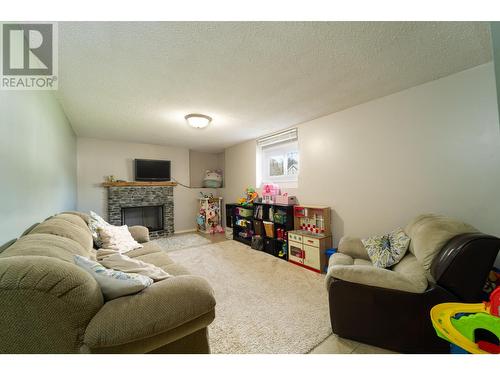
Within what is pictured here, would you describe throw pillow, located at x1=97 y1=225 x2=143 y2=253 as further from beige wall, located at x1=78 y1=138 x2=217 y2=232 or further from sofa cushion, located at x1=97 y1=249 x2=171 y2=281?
beige wall, located at x1=78 y1=138 x2=217 y2=232

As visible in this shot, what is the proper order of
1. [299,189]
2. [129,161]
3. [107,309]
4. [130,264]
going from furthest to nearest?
[129,161]
[299,189]
[130,264]
[107,309]

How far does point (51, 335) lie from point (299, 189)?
3113mm

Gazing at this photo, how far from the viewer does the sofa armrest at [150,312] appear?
2.64 feet

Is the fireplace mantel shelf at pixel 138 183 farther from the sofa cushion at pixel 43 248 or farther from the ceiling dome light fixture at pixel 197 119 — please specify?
the sofa cushion at pixel 43 248

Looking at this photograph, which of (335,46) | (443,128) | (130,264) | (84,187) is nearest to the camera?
(130,264)

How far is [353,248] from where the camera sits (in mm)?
2094

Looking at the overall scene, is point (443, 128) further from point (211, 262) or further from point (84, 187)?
point (84, 187)

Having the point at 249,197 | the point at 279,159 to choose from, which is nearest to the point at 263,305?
the point at 249,197

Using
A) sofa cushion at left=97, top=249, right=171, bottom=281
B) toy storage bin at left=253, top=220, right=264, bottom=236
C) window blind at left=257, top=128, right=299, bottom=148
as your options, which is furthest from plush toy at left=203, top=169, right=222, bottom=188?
sofa cushion at left=97, top=249, right=171, bottom=281

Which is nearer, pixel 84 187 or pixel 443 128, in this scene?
pixel 443 128

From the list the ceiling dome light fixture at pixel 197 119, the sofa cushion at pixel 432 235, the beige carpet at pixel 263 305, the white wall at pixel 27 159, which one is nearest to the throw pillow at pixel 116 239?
the white wall at pixel 27 159
